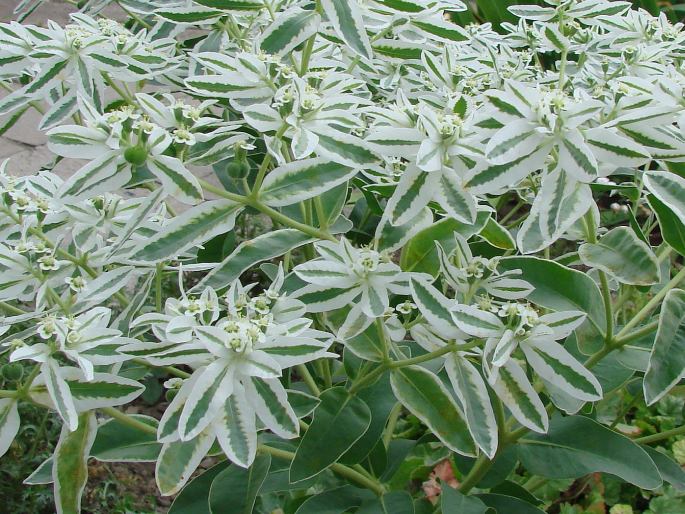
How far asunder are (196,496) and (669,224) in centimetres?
81

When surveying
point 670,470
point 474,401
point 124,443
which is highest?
point 474,401

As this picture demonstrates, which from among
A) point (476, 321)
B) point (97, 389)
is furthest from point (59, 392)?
point (476, 321)

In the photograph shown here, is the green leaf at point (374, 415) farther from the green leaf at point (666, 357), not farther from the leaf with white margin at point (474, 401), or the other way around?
the green leaf at point (666, 357)

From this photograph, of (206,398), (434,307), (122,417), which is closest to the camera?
(206,398)

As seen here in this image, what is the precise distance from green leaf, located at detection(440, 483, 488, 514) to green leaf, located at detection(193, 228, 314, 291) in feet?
1.45

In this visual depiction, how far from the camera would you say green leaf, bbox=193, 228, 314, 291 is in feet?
3.49

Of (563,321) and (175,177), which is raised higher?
(175,177)

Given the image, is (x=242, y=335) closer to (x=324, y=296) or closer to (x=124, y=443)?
(x=324, y=296)

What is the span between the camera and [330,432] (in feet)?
3.71

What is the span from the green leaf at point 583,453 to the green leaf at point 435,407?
218mm

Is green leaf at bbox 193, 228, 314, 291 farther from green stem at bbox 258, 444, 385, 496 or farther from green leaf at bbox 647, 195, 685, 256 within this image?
green leaf at bbox 647, 195, 685, 256

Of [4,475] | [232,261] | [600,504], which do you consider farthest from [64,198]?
[600,504]

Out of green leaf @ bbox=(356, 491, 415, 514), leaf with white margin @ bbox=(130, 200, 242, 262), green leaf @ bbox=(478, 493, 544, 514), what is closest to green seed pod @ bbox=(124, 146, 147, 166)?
leaf with white margin @ bbox=(130, 200, 242, 262)

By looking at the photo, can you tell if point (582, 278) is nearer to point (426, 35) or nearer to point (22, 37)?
point (426, 35)
